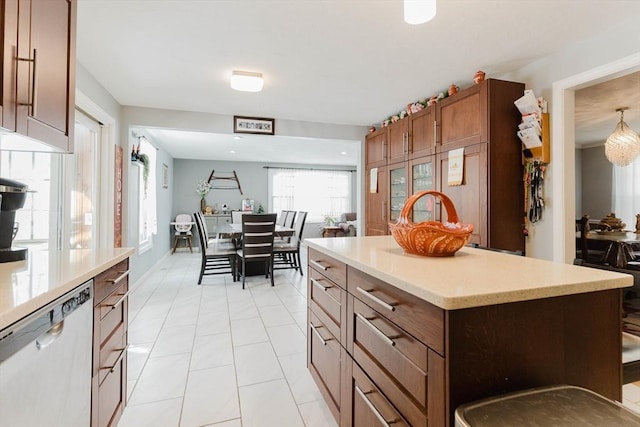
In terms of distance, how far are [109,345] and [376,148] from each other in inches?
147

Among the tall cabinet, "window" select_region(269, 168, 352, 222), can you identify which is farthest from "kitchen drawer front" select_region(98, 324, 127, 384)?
"window" select_region(269, 168, 352, 222)

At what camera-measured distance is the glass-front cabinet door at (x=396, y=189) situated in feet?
12.3

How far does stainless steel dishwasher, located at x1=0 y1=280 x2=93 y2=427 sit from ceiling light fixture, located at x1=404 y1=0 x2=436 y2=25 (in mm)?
1839

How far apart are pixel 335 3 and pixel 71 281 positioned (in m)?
1.86

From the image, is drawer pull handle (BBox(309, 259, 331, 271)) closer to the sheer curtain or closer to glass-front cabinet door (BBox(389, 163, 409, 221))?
glass-front cabinet door (BBox(389, 163, 409, 221))

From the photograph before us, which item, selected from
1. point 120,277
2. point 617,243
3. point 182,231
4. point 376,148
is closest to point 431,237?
point 120,277

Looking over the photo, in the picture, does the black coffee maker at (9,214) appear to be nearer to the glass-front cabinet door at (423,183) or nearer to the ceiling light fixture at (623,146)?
the glass-front cabinet door at (423,183)

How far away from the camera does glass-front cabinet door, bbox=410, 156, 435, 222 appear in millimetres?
3182

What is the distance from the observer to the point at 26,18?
1121 mm

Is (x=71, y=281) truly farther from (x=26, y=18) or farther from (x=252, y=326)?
(x=252, y=326)

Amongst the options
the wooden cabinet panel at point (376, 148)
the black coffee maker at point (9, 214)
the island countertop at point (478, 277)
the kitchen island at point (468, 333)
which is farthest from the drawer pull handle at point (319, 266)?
the wooden cabinet panel at point (376, 148)

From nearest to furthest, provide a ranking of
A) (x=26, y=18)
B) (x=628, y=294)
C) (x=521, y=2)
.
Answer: (x=26, y=18) < (x=628, y=294) < (x=521, y=2)

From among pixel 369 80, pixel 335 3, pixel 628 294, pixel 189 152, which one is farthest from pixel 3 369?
pixel 189 152

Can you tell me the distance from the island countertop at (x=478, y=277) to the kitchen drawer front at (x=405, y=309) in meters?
0.04
